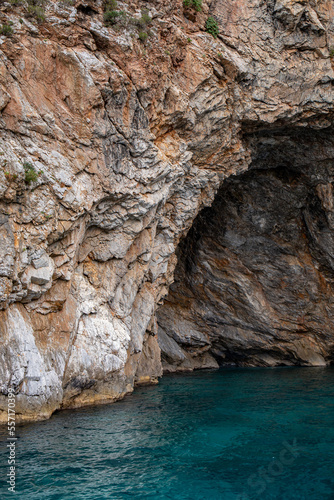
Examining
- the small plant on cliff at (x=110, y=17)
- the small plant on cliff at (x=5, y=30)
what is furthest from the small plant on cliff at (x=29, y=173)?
the small plant on cliff at (x=110, y=17)

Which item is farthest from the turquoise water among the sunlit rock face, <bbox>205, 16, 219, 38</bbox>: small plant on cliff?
<bbox>205, 16, 219, 38</bbox>: small plant on cliff

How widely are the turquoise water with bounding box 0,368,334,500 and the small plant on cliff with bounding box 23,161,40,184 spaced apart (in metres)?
6.88

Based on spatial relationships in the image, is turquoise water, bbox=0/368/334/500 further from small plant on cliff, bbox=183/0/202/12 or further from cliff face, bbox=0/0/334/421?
small plant on cliff, bbox=183/0/202/12

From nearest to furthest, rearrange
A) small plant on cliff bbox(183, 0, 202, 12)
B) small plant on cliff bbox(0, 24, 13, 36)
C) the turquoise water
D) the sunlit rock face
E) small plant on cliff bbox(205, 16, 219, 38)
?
the turquoise water, small plant on cliff bbox(0, 24, 13, 36), small plant on cliff bbox(183, 0, 202, 12), small plant on cliff bbox(205, 16, 219, 38), the sunlit rock face

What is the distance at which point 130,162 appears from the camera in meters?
15.9

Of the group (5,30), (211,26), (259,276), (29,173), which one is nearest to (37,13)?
(5,30)

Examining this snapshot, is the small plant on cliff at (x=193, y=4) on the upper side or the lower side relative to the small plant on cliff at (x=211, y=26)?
upper

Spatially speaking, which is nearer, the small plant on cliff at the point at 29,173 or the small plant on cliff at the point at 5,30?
the small plant on cliff at the point at 29,173

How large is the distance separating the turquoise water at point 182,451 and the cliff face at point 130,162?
6.15ft

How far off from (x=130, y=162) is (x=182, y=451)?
10293mm

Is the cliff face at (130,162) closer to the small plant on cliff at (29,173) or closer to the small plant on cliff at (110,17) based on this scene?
the small plant on cliff at (29,173)

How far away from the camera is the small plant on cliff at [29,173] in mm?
12258

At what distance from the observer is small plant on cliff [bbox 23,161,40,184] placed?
12.3m

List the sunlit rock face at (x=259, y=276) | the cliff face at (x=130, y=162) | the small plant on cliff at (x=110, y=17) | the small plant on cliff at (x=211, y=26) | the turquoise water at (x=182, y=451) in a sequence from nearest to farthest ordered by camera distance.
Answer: the turquoise water at (x=182, y=451) → the cliff face at (x=130, y=162) → the small plant on cliff at (x=110, y=17) → the small plant on cliff at (x=211, y=26) → the sunlit rock face at (x=259, y=276)
